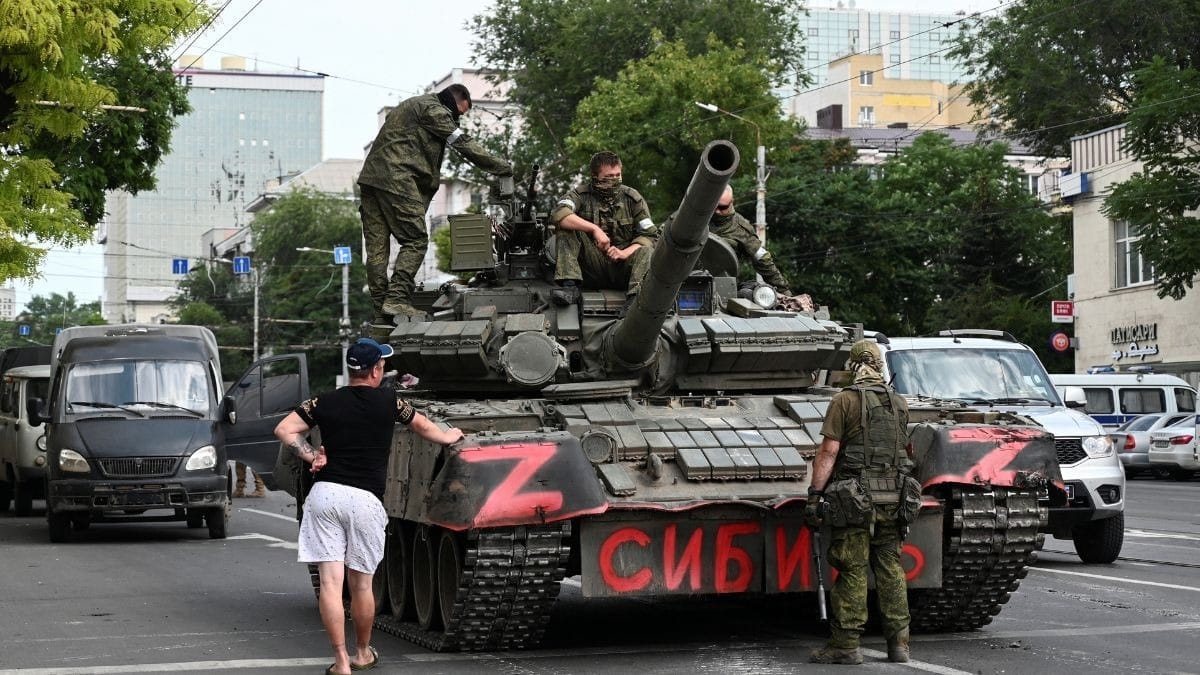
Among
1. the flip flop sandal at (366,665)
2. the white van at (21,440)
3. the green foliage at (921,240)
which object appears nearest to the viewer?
the flip flop sandal at (366,665)

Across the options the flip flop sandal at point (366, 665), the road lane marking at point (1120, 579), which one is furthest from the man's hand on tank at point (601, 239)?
the road lane marking at point (1120, 579)

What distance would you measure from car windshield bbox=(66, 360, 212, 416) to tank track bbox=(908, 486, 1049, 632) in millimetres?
11845

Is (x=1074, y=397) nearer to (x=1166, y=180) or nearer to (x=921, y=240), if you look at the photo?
(x=1166, y=180)

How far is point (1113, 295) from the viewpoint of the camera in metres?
46.0

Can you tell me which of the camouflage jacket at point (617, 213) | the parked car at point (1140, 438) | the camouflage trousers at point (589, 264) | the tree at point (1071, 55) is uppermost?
the tree at point (1071, 55)

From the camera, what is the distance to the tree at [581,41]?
167 ft

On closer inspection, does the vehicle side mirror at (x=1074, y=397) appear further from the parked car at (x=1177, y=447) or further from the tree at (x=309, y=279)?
the tree at (x=309, y=279)

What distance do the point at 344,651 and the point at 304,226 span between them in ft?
306

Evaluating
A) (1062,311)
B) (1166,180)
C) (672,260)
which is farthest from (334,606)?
(1062,311)

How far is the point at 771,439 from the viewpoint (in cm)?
1045

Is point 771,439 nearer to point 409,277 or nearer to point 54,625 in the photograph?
point 409,277

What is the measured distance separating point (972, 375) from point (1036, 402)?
0.69 metres

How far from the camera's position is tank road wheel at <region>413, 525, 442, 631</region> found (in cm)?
1059

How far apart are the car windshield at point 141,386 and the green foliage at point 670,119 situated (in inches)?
Result: 943
